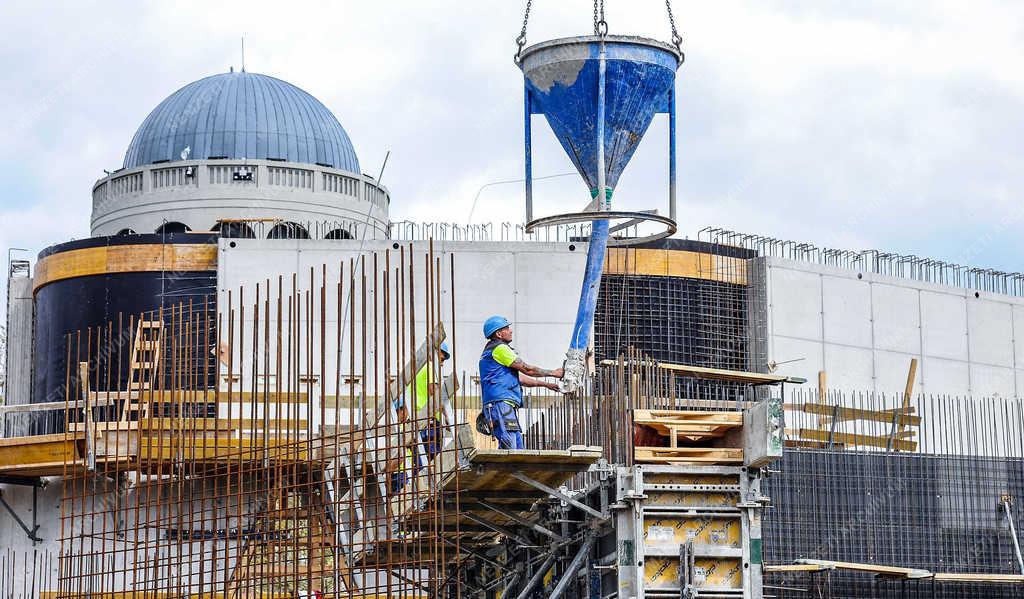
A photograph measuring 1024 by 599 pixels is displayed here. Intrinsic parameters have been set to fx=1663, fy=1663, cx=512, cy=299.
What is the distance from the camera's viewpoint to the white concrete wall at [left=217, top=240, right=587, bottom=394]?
1634 inches

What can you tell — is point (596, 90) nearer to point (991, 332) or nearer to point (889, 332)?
point (889, 332)

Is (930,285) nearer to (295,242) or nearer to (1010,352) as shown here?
(1010,352)

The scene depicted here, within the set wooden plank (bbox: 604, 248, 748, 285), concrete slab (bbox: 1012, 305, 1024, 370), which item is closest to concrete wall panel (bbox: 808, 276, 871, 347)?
wooden plank (bbox: 604, 248, 748, 285)

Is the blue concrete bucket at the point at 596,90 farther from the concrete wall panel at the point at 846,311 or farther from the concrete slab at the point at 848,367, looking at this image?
the concrete slab at the point at 848,367

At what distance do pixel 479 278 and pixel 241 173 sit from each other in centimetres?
844

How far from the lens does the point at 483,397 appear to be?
21516 millimetres

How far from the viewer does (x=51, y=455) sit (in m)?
32.1

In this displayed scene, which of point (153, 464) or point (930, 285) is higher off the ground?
point (930, 285)

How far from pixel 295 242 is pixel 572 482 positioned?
17.9m

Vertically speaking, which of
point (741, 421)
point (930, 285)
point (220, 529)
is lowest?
point (220, 529)

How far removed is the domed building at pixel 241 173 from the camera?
150 feet

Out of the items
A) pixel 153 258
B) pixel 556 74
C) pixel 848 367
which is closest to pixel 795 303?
pixel 848 367

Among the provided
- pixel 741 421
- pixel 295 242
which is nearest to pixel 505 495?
pixel 741 421

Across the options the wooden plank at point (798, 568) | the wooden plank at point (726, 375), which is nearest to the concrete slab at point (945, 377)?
the wooden plank at point (726, 375)
